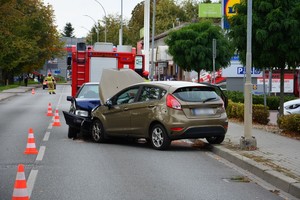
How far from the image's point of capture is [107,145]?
46.8 feet

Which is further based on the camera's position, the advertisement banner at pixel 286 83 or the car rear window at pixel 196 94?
the advertisement banner at pixel 286 83

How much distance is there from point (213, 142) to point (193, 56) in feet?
59.4

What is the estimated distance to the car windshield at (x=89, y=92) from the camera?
17116 mm

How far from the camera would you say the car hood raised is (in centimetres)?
1631

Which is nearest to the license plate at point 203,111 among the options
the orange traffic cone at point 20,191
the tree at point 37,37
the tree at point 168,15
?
the orange traffic cone at point 20,191

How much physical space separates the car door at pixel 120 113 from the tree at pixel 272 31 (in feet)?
15.7

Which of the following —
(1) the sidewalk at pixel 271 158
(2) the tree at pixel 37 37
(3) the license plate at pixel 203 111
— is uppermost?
(2) the tree at pixel 37 37

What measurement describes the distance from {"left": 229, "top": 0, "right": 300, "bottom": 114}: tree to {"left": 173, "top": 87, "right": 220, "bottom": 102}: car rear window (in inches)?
162

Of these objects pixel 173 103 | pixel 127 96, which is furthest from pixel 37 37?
pixel 173 103

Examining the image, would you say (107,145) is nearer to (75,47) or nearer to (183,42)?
(75,47)

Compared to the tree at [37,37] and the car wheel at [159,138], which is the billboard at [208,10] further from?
the car wheel at [159,138]

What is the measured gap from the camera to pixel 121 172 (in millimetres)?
10102

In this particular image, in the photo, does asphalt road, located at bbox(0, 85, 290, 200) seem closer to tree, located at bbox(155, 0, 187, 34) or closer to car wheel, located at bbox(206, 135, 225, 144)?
car wheel, located at bbox(206, 135, 225, 144)

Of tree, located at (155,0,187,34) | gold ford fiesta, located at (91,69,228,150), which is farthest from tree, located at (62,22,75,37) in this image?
gold ford fiesta, located at (91,69,228,150)
